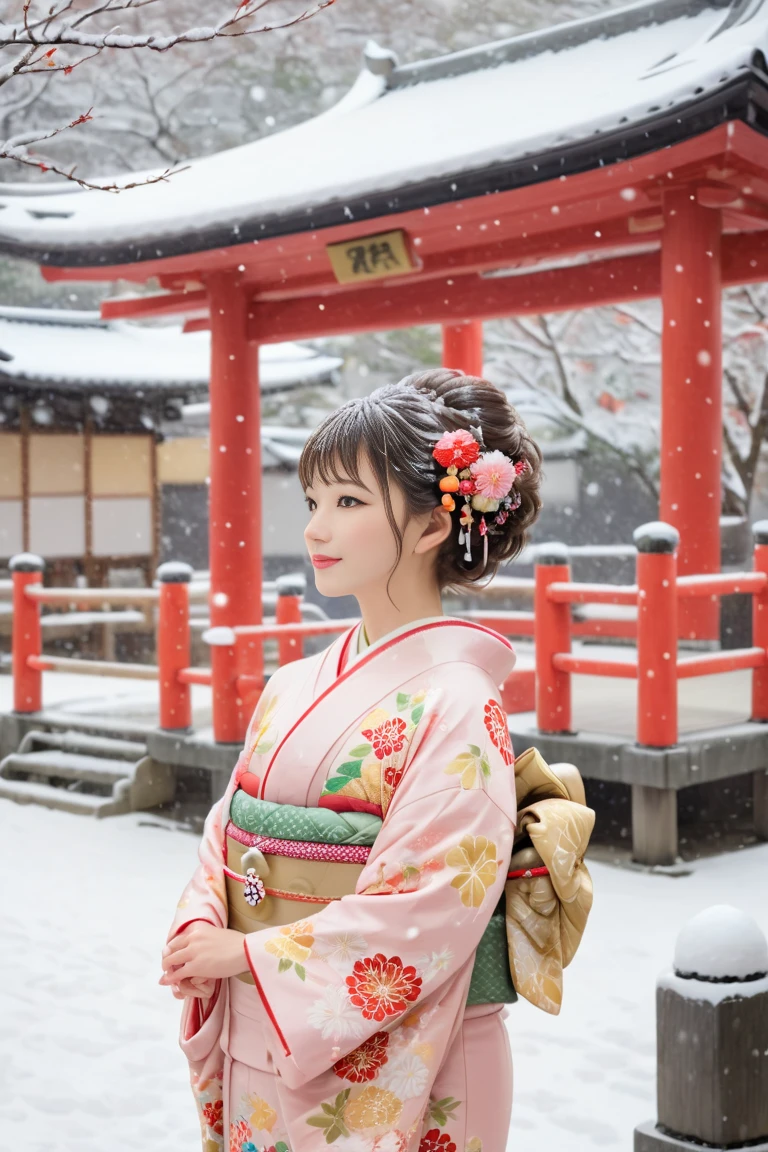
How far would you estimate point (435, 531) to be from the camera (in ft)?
6.32

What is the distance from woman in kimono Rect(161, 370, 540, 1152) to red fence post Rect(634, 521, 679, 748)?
368 centimetres

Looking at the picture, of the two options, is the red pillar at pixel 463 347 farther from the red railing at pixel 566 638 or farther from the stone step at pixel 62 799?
the stone step at pixel 62 799

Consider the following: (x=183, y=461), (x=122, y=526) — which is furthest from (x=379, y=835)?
(x=183, y=461)

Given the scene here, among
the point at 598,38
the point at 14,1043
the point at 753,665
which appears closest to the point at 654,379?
the point at 598,38

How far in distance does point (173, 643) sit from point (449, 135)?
A: 133 inches

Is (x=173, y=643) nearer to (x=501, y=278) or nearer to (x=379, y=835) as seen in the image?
(x=501, y=278)

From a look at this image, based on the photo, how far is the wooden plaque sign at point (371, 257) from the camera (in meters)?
7.14

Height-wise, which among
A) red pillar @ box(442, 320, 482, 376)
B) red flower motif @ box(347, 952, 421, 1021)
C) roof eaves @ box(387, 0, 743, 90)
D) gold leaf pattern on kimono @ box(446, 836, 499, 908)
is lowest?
red flower motif @ box(347, 952, 421, 1021)

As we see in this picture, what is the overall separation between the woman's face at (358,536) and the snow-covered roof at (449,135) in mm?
4097

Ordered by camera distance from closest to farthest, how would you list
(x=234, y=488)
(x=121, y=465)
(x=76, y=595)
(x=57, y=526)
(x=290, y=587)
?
(x=290, y=587), (x=234, y=488), (x=76, y=595), (x=57, y=526), (x=121, y=465)

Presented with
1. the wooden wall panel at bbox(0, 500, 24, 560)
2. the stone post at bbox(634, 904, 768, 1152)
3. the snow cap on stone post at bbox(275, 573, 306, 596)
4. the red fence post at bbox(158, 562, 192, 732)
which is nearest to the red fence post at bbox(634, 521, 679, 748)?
the snow cap on stone post at bbox(275, 573, 306, 596)

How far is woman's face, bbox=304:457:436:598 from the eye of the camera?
189cm

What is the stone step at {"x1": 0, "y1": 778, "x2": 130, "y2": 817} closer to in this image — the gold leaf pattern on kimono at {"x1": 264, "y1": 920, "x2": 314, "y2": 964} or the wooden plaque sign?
the wooden plaque sign

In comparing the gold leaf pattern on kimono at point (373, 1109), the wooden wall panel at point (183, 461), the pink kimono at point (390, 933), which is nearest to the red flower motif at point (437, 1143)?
the pink kimono at point (390, 933)
